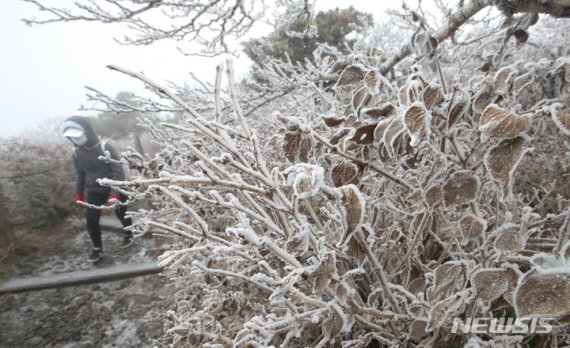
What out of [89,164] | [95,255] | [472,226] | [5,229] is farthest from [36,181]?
[472,226]

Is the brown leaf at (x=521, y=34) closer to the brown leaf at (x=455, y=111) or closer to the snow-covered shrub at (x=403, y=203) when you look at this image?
the snow-covered shrub at (x=403, y=203)

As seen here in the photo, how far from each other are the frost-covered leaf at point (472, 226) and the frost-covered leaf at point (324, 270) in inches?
15.2

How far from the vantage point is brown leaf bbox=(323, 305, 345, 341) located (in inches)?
30.2

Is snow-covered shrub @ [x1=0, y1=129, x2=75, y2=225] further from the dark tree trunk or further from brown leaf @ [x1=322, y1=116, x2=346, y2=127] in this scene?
brown leaf @ [x1=322, y1=116, x2=346, y2=127]

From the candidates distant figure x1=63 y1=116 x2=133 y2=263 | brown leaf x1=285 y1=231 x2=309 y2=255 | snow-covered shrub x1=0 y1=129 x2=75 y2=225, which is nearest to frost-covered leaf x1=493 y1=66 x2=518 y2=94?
brown leaf x1=285 y1=231 x2=309 y2=255

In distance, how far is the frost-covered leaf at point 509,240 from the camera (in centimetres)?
67

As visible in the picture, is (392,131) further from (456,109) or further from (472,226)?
(472,226)

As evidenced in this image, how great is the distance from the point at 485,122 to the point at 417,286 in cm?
65

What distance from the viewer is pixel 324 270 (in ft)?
2.28

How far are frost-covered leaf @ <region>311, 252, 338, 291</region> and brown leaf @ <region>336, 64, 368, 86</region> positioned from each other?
22.7 inches

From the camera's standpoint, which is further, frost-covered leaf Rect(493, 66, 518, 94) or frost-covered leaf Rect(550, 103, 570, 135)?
frost-covered leaf Rect(493, 66, 518, 94)

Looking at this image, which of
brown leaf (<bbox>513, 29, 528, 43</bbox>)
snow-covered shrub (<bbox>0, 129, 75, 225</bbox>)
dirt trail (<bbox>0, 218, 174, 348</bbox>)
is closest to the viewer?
brown leaf (<bbox>513, 29, 528, 43</bbox>)

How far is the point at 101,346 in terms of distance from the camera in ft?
11.6

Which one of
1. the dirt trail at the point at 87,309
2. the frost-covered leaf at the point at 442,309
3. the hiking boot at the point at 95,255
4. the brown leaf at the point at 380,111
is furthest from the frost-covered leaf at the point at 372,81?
the hiking boot at the point at 95,255
